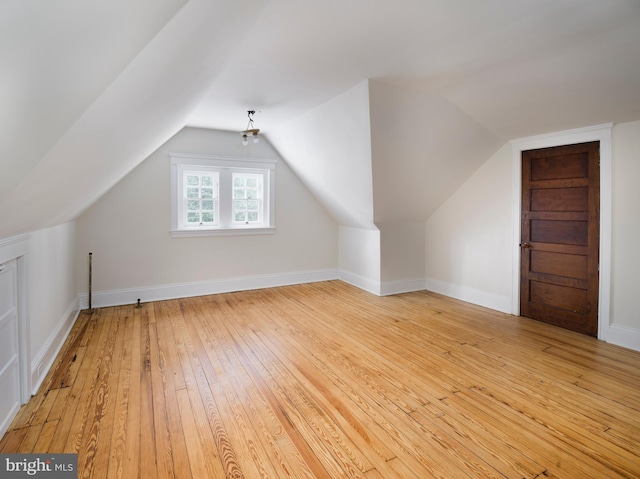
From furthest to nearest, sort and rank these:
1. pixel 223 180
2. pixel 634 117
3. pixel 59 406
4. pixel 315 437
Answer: pixel 223 180, pixel 634 117, pixel 59 406, pixel 315 437

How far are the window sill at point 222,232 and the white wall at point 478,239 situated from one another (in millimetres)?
2737

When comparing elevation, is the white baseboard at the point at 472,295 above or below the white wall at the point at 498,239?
below

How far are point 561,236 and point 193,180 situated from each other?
500 centimetres

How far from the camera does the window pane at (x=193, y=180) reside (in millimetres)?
5255

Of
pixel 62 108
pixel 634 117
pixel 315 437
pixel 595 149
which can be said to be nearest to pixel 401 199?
pixel 595 149

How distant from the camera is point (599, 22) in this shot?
217 centimetres

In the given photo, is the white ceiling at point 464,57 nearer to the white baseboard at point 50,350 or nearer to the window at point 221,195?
the window at point 221,195

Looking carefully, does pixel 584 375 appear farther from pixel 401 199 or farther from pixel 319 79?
pixel 319 79

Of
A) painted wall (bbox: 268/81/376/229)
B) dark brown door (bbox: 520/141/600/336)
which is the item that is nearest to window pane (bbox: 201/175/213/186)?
painted wall (bbox: 268/81/376/229)

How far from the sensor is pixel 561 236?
151 inches

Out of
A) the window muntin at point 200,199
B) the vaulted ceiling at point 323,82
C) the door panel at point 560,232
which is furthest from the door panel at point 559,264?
the window muntin at point 200,199

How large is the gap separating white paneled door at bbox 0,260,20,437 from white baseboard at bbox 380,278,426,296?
4242mm

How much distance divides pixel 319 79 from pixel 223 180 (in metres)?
2.77

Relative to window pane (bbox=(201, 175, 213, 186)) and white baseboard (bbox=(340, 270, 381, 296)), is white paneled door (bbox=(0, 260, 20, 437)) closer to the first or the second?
window pane (bbox=(201, 175, 213, 186))
